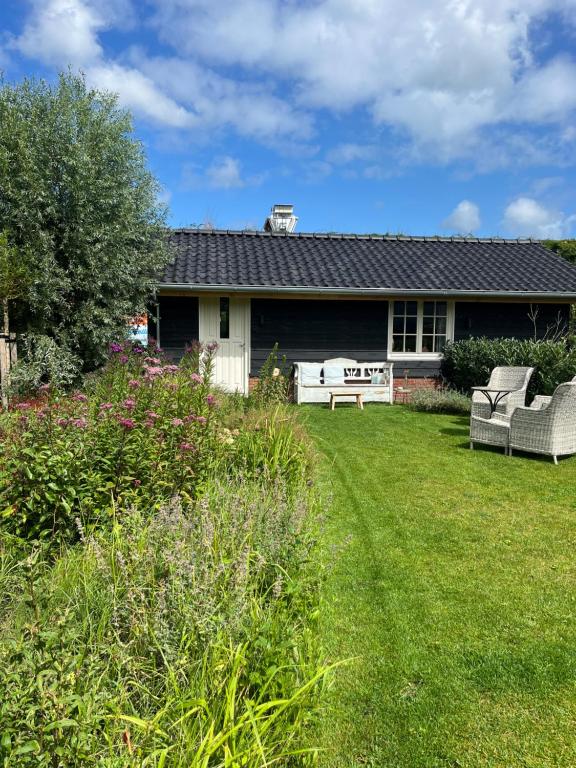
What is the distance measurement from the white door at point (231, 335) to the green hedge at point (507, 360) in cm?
473

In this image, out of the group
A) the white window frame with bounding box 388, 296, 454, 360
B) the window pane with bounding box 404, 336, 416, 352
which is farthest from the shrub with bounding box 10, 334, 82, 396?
the window pane with bounding box 404, 336, 416, 352

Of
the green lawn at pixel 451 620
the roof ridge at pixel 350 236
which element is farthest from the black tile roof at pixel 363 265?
the green lawn at pixel 451 620

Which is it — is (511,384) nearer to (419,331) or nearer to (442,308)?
(419,331)

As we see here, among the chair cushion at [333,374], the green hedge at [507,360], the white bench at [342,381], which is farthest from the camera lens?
the chair cushion at [333,374]

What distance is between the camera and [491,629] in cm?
289

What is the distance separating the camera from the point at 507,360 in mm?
10602

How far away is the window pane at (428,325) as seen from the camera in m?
12.8

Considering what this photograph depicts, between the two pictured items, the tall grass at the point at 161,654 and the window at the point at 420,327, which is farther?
the window at the point at 420,327

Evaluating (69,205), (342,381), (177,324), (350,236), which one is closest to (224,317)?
(177,324)

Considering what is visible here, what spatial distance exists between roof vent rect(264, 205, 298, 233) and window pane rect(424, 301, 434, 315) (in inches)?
229

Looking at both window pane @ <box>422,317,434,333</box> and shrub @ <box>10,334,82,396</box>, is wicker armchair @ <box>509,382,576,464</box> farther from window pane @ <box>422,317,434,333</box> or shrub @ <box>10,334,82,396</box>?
shrub @ <box>10,334,82,396</box>

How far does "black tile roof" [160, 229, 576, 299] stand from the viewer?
11742mm

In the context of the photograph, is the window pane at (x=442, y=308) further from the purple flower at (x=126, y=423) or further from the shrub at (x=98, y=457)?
the purple flower at (x=126, y=423)

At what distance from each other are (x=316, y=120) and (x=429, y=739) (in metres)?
15.7
